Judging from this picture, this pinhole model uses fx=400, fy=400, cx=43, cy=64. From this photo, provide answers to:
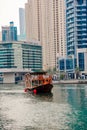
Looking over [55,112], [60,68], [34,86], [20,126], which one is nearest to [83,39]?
[60,68]

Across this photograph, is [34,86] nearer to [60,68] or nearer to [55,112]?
[55,112]

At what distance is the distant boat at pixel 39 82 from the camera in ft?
298

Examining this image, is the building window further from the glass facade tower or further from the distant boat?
the distant boat

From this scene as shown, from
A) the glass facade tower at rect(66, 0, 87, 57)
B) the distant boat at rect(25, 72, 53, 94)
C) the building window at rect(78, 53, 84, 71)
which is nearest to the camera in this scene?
the distant boat at rect(25, 72, 53, 94)

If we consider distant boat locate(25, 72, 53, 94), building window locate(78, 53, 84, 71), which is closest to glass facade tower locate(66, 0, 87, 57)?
building window locate(78, 53, 84, 71)

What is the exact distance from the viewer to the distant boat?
9088cm

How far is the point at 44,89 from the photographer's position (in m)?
90.6

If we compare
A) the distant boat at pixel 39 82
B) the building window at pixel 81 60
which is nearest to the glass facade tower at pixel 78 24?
the building window at pixel 81 60

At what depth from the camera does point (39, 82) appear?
96562 millimetres

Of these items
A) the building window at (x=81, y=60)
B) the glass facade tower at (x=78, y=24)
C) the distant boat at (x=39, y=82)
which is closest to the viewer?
the distant boat at (x=39, y=82)

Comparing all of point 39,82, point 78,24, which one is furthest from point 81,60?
point 39,82

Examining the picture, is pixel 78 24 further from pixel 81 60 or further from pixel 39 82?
pixel 39 82

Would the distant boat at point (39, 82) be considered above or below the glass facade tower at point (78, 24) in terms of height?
below

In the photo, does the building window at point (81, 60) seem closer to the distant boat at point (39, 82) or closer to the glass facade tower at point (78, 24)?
the glass facade tower at point (78, 24)
